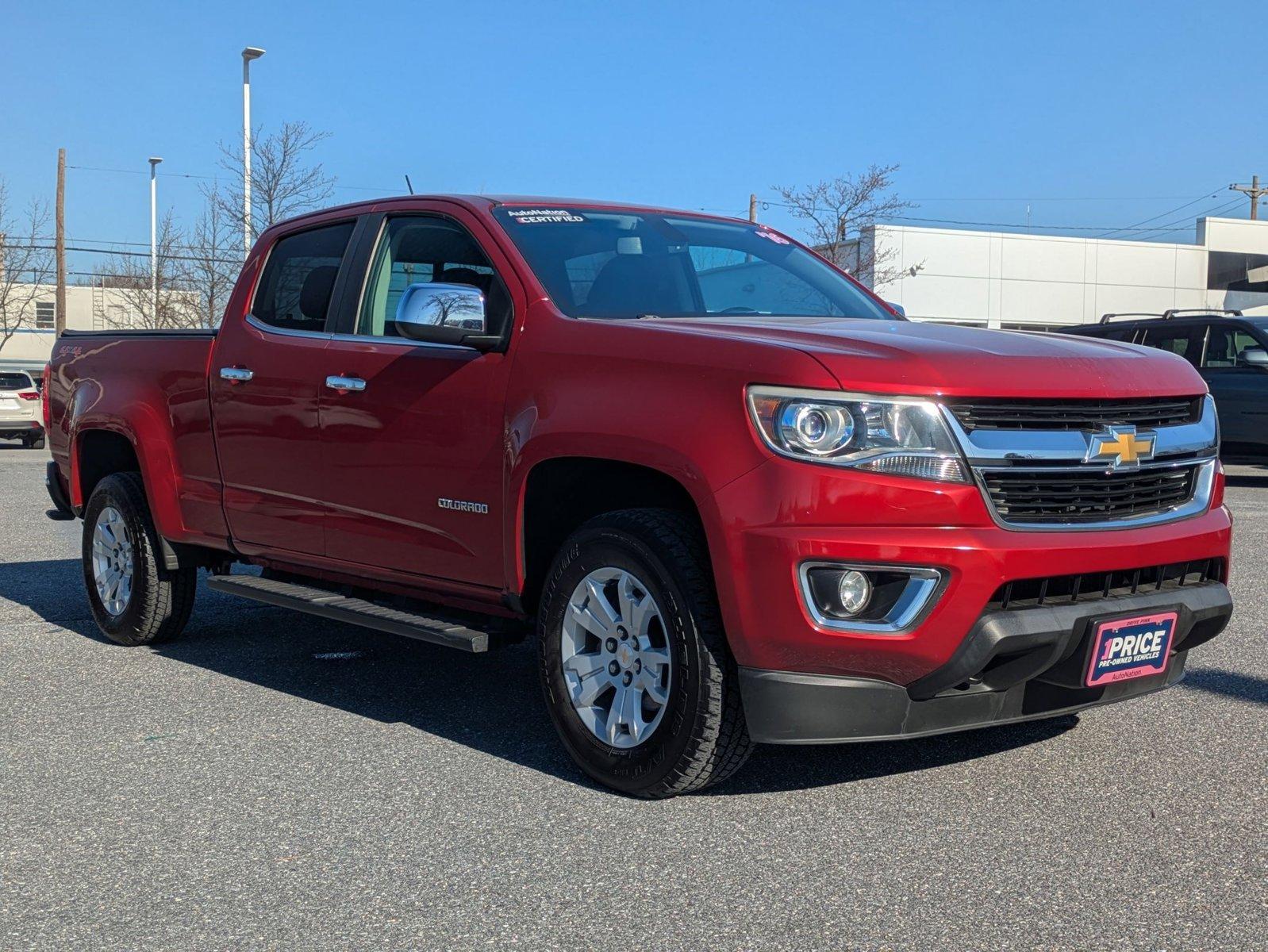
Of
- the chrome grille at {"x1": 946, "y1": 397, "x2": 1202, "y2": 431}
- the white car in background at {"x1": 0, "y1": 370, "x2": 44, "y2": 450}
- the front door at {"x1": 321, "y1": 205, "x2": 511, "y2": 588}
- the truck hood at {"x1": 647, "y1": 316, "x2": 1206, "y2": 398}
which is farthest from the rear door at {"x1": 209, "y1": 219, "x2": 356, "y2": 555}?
the white car in background at {"x1": 0, "y1": 370, "x2": 44, "y2": 450}

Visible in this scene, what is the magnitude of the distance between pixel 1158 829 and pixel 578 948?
1.77 meters

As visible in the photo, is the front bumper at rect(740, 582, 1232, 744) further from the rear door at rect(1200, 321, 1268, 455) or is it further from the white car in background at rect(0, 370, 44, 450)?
the white car in background at rect(0, 370, 44, 450)

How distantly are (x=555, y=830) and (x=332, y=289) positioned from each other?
2.66 m

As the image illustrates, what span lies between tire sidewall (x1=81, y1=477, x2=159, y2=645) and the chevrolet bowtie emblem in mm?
4368

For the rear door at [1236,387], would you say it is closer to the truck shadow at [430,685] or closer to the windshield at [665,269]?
the truck shadow at [430,685]

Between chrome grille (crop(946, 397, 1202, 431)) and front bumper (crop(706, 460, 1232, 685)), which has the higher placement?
chrome grille (crop(946, 397, 1202, 431))

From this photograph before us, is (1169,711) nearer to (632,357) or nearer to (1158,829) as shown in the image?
(1158,829)

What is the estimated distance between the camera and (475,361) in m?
4.80

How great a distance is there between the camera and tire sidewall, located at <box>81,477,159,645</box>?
6586 millimetres

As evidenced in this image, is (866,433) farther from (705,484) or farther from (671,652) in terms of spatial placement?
(671,652)

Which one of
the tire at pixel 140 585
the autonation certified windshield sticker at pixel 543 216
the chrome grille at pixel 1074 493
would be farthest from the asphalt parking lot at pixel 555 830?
the autonation certified windshield sticker at pixel 543 216

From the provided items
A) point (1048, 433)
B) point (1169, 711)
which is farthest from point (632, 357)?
point (1169, 711)

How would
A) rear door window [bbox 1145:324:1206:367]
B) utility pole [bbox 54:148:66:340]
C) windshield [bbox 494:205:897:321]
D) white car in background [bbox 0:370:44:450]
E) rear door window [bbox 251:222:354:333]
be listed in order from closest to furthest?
windshield [bbox 494:205:897:321]
rear door window [bbox 251:222:354:333]
rear door window [bbox 1145:324:1206:367]
white car in background [bbox 0:370:44:450]
utility pole [bbox 54:148:66:340]

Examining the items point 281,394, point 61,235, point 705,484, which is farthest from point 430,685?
point 61,235
